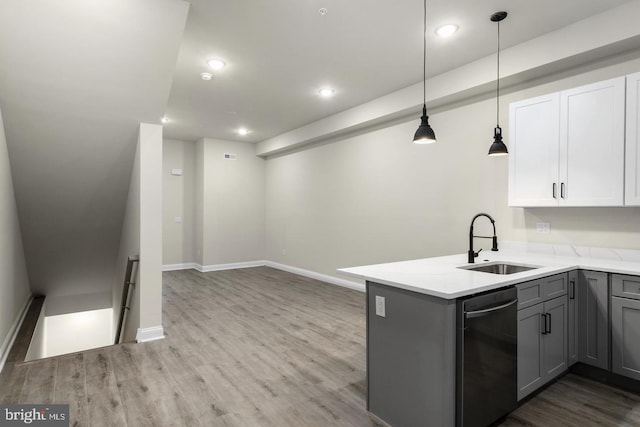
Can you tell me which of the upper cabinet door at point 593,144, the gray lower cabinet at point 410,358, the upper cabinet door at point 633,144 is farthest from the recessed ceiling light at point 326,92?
the gray lower cabinet at point 410,358

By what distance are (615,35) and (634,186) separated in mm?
1256

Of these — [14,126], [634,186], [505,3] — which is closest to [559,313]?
[634,186]

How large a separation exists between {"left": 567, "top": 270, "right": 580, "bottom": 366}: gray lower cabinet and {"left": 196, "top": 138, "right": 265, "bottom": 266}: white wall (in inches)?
Answer: 258

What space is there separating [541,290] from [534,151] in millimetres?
1444

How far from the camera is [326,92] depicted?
15.6 ft

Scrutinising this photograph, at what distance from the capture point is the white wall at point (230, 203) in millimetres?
7547

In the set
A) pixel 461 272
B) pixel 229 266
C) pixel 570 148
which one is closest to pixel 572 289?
pixel 461 272

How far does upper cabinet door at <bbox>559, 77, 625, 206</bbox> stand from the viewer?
272 cm

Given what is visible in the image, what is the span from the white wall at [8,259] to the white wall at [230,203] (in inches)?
134

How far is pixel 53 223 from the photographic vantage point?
4.77m

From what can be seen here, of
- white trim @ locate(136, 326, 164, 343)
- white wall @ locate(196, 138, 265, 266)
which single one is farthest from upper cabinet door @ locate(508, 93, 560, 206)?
white wall @ locate(196, 138, 265, 266)

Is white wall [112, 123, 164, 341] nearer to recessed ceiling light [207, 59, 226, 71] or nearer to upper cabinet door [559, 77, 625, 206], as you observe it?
recessed ceiling light [207, 59, 226, 71]

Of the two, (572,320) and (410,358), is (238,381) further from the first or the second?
(572,320)

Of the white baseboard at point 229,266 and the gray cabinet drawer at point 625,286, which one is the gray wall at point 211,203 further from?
the gray cabinet drawer at point 625,286
